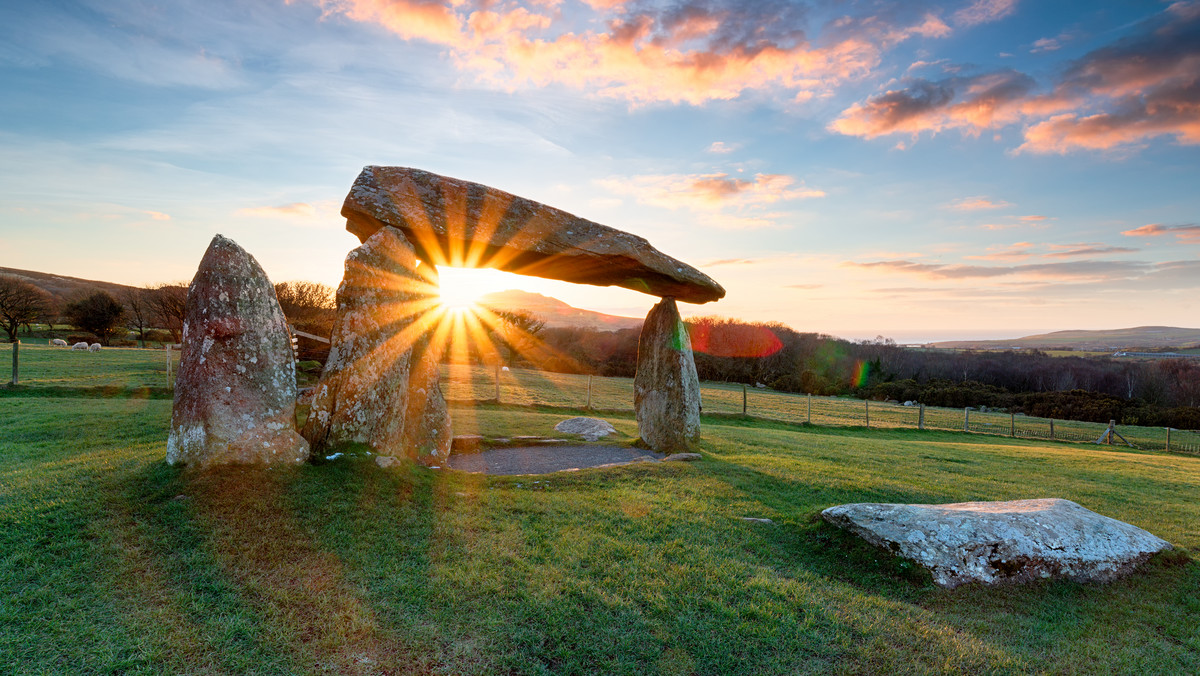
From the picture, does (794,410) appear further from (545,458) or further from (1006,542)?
(1006,542)

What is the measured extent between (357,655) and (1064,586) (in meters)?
7.68

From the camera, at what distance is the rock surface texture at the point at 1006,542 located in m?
6.16

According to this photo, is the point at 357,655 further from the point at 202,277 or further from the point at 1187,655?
the point at 1187,655

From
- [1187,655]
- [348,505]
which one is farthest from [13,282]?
[1187,655]

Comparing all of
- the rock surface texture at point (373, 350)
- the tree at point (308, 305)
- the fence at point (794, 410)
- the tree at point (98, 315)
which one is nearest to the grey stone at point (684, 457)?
the rock surface texture at point (373, 350)

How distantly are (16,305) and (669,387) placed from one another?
182 ft

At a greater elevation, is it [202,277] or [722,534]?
[202,277]

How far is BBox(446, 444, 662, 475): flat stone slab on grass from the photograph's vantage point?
11.4m

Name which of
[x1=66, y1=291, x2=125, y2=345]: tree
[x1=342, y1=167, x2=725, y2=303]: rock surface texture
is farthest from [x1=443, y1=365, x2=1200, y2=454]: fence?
[x1=66, y1=291, x2=125, y2=345]: tree

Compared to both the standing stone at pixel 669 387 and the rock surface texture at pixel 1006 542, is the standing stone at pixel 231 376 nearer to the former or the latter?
the rock surface texture at pixel 1006 542

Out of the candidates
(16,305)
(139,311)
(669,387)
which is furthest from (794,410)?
(16,305)

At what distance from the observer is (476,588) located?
546 cm

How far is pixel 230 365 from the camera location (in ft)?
24.8

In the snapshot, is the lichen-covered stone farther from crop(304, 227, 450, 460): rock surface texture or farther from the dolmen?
the dolmen
